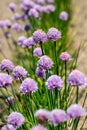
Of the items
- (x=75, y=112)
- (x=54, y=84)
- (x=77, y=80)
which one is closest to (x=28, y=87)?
(x=54, y=84)

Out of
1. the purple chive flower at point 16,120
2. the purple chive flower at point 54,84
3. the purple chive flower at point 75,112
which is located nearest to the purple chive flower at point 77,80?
the purple chive flower at point 54,84

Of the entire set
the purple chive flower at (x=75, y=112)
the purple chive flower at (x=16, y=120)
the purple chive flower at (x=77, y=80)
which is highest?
the purple chive flower at (x=77, y=80)

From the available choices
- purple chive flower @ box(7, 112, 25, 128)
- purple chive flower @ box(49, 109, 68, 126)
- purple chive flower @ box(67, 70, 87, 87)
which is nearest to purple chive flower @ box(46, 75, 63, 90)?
purple chive flower @ box(67, 70, 87, 87)

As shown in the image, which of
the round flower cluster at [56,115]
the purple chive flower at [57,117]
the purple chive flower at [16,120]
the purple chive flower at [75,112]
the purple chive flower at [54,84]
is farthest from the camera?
the purple chive flower at [54,84]

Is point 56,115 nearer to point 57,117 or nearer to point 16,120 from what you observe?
point 57,117

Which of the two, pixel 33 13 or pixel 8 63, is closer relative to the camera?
pixel 8 63

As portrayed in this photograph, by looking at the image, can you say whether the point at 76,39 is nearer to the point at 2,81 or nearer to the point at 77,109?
the point at 2,81

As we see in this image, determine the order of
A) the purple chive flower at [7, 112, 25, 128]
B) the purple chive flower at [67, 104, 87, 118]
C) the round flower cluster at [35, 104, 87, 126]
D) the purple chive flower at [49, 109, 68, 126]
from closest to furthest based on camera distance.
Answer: the round flower cluster at [35, 104, 87, 126] → the purple chive flower at [49, 109, 68, 126] → the purple chive flower at [67, 104, 87, 118] → the purple chive flower at [7, 112, 25, 128]

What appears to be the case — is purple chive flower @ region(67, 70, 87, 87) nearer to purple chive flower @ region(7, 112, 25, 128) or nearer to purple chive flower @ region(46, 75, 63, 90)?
purple chive flower @ region(46, 75, 63, 90)

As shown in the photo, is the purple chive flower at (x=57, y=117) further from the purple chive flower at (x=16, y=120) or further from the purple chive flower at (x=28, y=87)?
the purple chive flower at (x=28, y=87)

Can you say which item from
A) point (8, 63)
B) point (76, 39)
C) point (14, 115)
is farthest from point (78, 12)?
point (14, 115)

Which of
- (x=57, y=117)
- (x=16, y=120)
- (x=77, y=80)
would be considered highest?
(x=77, y=80)
